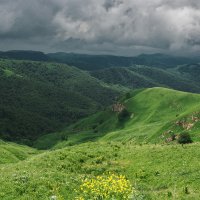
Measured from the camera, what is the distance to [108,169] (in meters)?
37.7

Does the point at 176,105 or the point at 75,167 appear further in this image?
the point at 176,105

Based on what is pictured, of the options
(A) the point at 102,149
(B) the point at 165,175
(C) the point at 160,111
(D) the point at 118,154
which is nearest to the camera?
(B) the point at 165,175

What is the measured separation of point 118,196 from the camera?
19.9 m

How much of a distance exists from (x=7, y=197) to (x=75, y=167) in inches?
653

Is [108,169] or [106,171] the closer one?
[106,171]

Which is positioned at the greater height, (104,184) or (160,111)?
(104,184)

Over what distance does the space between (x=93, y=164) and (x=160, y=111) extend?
5213 inches

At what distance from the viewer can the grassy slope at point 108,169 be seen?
2473 cm

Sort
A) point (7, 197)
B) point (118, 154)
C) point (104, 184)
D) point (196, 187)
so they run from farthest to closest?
point (118, 154) < point (196, 187) < point (7, 197) < point (104, 184)

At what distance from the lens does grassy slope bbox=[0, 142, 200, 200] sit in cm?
2473

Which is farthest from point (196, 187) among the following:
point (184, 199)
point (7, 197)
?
point (7, 197)

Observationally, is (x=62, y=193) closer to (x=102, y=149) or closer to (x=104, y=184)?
(x=104, y=184)

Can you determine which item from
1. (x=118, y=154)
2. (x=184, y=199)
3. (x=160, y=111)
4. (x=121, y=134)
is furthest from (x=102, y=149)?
(x=160, y=111)

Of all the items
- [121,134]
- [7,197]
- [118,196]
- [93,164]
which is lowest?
[121,134]
